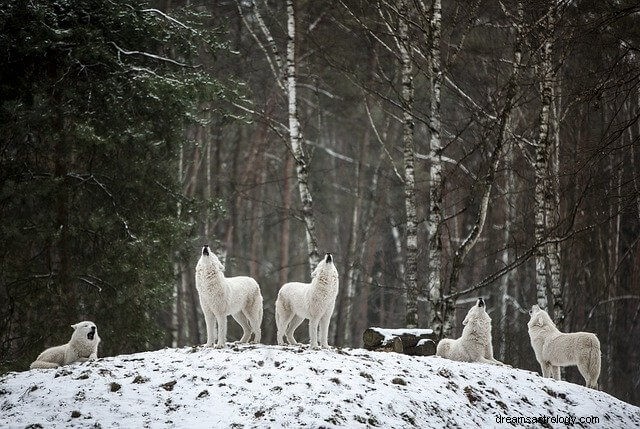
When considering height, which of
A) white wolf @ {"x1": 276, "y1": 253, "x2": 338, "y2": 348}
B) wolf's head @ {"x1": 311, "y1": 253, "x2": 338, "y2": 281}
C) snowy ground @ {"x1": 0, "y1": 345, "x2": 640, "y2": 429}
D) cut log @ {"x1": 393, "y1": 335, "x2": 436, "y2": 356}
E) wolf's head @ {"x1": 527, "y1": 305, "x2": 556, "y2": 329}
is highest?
wolf's head @ {"x1": 311, "y1": 253, "x2": 338, "y2": 281}

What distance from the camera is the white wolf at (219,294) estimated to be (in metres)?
10.6

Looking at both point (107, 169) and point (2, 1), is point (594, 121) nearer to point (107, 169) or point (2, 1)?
point (107, 169)

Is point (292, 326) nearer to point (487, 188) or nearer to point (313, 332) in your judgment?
point (313, 332)

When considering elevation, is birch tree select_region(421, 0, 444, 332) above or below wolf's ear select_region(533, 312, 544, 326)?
above

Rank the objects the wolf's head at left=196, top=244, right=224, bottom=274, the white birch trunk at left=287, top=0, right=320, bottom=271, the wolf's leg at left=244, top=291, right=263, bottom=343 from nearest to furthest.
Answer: the wolf's head at left=196, top=244, right=224, bottom=274 < the wolf's leg at left=244, top=291, right=263, bottom=343 < the white birch trunk at left=287, top=0, right=320, bottom=271

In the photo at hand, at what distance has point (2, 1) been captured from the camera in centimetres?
1559

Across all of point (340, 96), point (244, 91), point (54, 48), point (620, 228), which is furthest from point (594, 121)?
point (54, 48)

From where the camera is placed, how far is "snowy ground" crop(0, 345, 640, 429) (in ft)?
27.7

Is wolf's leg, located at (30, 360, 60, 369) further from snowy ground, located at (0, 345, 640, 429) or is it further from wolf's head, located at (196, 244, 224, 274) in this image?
wolf's head, located at (196, 244, 224, 274)

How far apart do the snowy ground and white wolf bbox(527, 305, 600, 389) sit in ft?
2.93

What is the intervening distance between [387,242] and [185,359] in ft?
79.3

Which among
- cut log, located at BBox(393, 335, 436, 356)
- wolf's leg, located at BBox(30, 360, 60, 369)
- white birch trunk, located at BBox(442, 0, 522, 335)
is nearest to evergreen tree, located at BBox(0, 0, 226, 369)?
wolf's leg, located at BBox(30, 360, 60, 369)

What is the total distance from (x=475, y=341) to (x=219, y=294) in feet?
15.2

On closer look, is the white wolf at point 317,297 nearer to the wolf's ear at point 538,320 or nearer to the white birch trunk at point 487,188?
the wolf's ear at point 538,320
